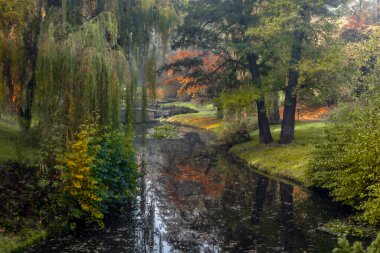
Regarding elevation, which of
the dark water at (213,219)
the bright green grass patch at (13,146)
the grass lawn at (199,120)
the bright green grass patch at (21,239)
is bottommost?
the dark water at (213,219)

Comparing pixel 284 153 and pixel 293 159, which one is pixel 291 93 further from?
pixel 293 159

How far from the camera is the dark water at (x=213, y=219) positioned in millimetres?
14812

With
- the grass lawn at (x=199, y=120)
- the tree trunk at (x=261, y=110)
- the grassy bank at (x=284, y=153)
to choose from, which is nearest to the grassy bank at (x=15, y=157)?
the grassy bank at (x=284, y=153)

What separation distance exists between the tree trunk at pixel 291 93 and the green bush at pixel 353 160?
1046 centimetres

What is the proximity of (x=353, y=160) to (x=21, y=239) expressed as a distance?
12.5 meters

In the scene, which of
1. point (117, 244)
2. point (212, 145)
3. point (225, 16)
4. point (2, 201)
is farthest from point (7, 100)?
point (212, 145)

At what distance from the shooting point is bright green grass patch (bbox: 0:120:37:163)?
17.8 meters

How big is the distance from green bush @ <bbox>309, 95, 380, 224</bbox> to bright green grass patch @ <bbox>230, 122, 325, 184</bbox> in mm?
1821

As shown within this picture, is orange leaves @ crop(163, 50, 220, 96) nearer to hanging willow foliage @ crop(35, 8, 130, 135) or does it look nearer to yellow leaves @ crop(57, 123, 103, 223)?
hanging willow foliage @ crop(35, 8, 130, 135)

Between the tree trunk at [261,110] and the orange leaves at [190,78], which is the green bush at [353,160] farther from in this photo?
the orange leaves at [190,78]

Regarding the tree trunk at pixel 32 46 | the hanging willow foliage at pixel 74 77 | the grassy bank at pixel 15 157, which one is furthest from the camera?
the tree trunk at pixel 32 46

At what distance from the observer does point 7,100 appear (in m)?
17.9

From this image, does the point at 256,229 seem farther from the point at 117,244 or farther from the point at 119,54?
the point at 119,54

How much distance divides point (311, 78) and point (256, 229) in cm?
1814
